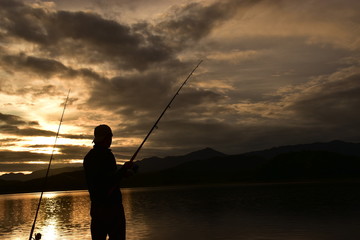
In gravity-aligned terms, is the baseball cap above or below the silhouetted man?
above

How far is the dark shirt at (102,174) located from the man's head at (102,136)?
0.28ft

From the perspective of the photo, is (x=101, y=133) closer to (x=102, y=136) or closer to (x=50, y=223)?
(x=102, y=136)

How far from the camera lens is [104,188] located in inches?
217

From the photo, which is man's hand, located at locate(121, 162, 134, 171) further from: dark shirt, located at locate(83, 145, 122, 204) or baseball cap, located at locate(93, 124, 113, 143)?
baseball cap, located at locate(93, 124, 113, 143)

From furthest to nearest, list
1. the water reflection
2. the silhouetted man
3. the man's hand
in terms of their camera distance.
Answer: the water reflection → the silhouetted man → the man's hand

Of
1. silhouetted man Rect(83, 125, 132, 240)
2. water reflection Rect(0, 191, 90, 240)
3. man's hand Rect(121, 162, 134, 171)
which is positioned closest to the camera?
man's hand Rect(121, 162, 134, 171)

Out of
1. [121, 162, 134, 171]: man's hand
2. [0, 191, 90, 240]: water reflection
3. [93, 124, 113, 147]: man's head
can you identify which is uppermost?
[93, 124, 113, 147]: man's head

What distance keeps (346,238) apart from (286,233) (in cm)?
355

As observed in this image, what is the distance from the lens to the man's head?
5.57 metres

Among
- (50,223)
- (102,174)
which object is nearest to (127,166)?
(102,174)

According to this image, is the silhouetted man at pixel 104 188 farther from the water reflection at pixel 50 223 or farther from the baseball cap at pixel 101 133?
the water reflection at pixel 50 223

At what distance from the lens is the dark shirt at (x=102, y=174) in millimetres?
5478

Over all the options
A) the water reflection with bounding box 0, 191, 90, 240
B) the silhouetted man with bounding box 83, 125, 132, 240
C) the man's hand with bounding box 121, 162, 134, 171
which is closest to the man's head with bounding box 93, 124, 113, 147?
the silhouetted man with bounding box 83, 125, 132, 240

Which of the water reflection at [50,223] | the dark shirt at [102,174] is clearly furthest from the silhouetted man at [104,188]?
the water reflection at [50,223]
